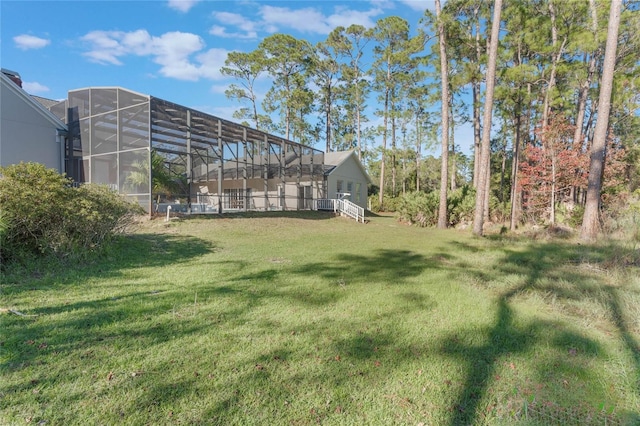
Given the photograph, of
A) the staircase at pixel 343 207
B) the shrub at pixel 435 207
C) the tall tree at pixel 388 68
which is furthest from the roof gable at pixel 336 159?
the shrub at pixel 435 207

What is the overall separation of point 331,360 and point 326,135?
95.8ft

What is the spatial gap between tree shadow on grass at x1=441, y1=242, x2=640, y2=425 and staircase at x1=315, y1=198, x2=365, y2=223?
10385 millimetres

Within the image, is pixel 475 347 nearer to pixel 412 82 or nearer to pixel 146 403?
pixel 146 403

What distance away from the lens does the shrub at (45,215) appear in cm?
438

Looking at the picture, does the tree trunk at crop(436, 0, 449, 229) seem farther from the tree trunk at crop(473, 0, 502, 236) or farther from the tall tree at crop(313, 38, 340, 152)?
the tall tree at crop(313, 38, 340, 152)

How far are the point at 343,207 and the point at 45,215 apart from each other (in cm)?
1408

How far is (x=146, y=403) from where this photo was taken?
1804 millimetres

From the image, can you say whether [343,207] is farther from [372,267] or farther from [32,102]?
[32,102]

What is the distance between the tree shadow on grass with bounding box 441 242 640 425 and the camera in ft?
6.64

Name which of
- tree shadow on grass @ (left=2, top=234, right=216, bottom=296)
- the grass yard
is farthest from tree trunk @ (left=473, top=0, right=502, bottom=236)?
tree shadow on grass @ (left=2, top=234, right=216, bottom=296)

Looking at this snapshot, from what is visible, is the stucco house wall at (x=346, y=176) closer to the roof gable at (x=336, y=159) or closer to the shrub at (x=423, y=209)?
the roof gable at (x=336, y=159)

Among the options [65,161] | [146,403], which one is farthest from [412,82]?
[146,403]

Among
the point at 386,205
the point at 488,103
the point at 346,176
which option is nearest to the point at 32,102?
the point at 346,176

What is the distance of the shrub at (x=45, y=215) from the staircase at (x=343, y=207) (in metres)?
12.3
